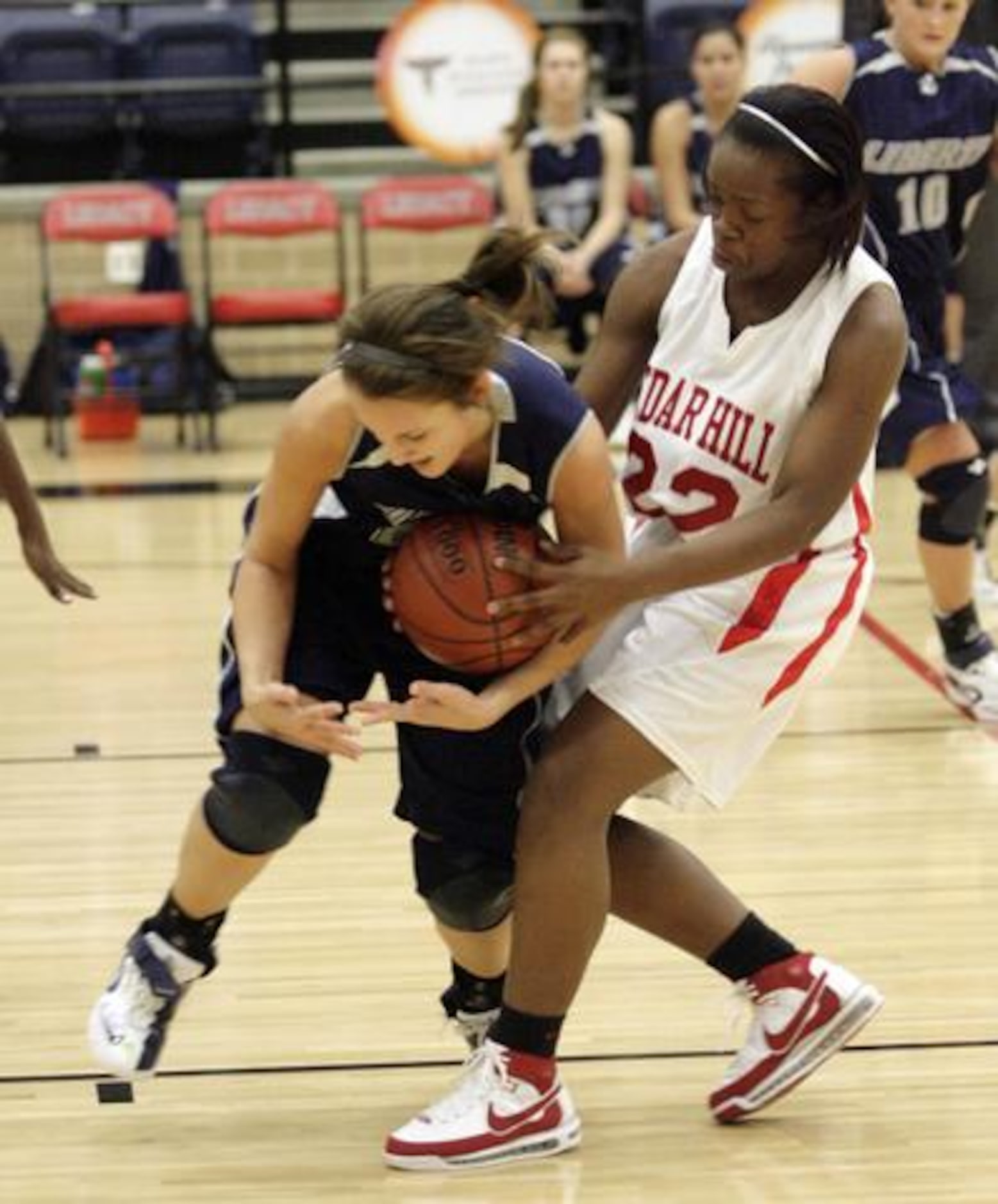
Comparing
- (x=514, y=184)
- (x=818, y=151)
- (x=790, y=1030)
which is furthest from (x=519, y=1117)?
(x=514, y=184)

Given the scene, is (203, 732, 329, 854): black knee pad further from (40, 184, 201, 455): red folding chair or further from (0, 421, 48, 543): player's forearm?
(40, 184, 201, 455): red folding chair

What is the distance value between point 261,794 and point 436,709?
11.1 inches

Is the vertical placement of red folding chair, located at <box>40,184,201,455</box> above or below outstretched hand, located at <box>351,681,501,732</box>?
below

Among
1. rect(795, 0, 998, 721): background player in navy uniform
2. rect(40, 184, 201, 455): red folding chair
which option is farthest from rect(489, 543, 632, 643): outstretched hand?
rect(40, 184, 201, 455): red folding chair

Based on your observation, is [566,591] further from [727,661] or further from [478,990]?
[478,990]

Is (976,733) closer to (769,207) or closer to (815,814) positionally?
(815,814)

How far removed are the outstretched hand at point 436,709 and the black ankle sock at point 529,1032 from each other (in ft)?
1.37

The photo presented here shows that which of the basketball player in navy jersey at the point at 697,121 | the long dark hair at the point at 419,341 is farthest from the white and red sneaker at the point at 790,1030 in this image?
the basketball player in navy jersey at the point at 697,121

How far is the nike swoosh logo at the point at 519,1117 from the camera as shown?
10.8 ft

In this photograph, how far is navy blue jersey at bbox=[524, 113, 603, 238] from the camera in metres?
10.6

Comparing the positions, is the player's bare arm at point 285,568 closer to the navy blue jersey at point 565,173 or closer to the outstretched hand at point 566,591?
the outstretched hand at point 566,591

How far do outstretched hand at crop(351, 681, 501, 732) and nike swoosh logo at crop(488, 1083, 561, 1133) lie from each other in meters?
0.54

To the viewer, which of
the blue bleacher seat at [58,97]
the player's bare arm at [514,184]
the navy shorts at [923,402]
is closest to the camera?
the navy shorts at [923,402]

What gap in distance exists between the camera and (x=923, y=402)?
18.7 feet
